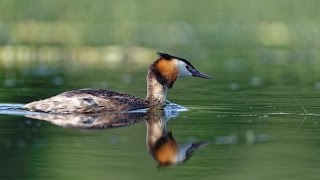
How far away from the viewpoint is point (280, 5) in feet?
144

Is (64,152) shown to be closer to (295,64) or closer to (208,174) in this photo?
(208,174)

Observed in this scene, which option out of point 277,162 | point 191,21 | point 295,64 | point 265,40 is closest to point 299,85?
point 295,64

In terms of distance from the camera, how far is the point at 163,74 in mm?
16984

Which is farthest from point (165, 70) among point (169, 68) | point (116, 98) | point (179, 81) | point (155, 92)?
point (179, 81)

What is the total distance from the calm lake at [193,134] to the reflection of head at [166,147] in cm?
9

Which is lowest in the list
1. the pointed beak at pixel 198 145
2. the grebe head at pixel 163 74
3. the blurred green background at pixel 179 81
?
the blurred green background at pixel 179 81

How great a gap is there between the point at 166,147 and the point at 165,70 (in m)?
4.26

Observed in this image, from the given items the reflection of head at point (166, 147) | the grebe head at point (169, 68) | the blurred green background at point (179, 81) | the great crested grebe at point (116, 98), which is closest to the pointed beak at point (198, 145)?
the reflection of head at point (166, 147)

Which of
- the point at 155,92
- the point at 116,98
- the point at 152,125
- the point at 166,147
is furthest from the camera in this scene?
the point at 155,92

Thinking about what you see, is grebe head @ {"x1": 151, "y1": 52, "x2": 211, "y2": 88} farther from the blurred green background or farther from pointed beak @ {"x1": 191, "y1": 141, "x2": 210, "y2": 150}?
pointed beak @ {"x1": 191, "y1": 141, "x2": 210, "y2": 150}

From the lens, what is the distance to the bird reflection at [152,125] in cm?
1229

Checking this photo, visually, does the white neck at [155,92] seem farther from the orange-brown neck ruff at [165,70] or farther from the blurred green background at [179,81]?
the blurred green background at [179,81]

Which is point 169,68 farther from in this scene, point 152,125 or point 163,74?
point 152,125

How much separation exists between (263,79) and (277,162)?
36.1 ft
